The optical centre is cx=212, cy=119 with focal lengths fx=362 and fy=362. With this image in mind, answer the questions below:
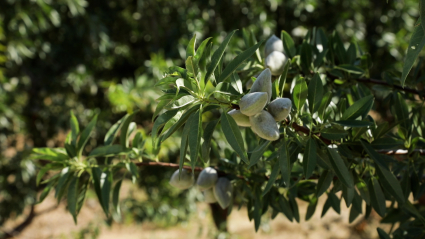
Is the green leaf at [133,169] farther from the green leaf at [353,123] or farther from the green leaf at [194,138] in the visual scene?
the green leaf at [353,123]

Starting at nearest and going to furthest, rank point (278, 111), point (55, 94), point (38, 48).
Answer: point (278, 111)
point (38, 48)
point (55, 94)

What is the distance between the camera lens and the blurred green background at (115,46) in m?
2.05

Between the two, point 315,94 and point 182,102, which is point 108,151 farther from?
point 315,94

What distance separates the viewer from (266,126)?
464 millimetres

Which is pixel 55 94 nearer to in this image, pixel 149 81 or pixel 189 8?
pixel 149 81

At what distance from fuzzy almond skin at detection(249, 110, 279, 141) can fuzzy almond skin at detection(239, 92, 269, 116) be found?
15mm

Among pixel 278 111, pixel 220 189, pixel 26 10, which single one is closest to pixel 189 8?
pixel 26 10

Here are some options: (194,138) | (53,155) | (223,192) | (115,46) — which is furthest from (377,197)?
(115,46)

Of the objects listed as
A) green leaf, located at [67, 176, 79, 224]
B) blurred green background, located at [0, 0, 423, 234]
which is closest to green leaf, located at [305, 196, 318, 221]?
green leaf, located at [67, 176, 79, 224]

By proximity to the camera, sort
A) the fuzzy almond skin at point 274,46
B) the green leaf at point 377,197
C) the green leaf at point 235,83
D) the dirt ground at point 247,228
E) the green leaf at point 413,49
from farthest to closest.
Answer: the dirt ground at point 247,228 → the fuzzy almond skin at point 274,46 → the green leaf at point 377,197 → the green leaf at point 235,83 → the green leaf at point 413,49

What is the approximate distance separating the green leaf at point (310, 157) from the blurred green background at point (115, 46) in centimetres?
143

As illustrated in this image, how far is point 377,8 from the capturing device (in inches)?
97.5

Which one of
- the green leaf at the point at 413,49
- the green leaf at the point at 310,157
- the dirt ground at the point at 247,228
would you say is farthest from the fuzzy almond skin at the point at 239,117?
the dirt ground at the point at 247,228

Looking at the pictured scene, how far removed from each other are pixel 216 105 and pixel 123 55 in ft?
7.05
